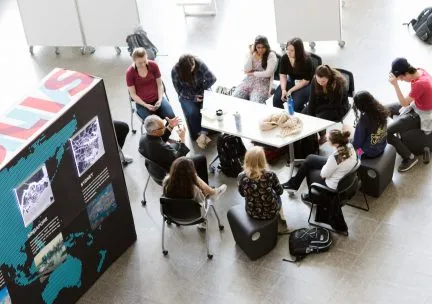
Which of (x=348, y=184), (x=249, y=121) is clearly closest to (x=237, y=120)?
(x=249, y=121)

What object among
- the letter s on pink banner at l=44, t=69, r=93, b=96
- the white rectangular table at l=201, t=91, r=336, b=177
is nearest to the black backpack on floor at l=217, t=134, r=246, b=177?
the white rectangular table at l=201, t=91, r=336, b=177

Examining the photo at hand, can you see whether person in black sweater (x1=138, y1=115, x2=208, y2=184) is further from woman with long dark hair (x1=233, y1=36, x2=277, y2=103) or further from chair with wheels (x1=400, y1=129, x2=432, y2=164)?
chair with wheels (x1=400, y1=129, x2=432, y2=164)

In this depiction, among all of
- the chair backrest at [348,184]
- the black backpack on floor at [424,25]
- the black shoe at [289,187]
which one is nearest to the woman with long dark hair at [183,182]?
the black shoe at [289,187]

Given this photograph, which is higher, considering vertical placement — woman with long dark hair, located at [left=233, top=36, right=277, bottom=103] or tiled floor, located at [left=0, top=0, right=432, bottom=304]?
woman with long dark hair, located at [left=233, top=36, right=277, bottom=103]

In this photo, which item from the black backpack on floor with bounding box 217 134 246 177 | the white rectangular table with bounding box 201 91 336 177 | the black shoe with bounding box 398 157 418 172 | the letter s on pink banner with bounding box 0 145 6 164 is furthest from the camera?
the black backpack on floor with bounding box 217 134 246 177

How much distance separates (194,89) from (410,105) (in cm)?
239

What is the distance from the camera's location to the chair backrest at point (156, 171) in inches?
290

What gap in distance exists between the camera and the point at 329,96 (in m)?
7.86

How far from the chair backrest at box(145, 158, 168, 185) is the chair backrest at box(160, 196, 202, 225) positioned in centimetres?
57

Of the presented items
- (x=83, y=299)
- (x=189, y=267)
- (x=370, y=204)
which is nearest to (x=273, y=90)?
(x=370, y=204)

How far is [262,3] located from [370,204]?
489 cm

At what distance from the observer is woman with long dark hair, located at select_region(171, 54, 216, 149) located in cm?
844

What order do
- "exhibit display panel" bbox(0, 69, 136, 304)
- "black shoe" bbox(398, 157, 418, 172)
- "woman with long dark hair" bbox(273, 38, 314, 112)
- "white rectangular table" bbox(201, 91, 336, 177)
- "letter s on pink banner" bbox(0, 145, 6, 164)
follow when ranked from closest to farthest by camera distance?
"letter s on pink banner" bbox(0, 145, 6, 164), "exhibit display panel" bbox(0, 69, 136, 304), "white rectangular table" bbox(201, 91, 336, 177), "black shoe" bbox(398, 157, 418, 172), "woman with long dark hair" bbox(273, 38, 314, 112)

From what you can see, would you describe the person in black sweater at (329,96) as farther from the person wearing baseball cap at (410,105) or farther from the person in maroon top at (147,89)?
the person in maroon top at (147,89)
